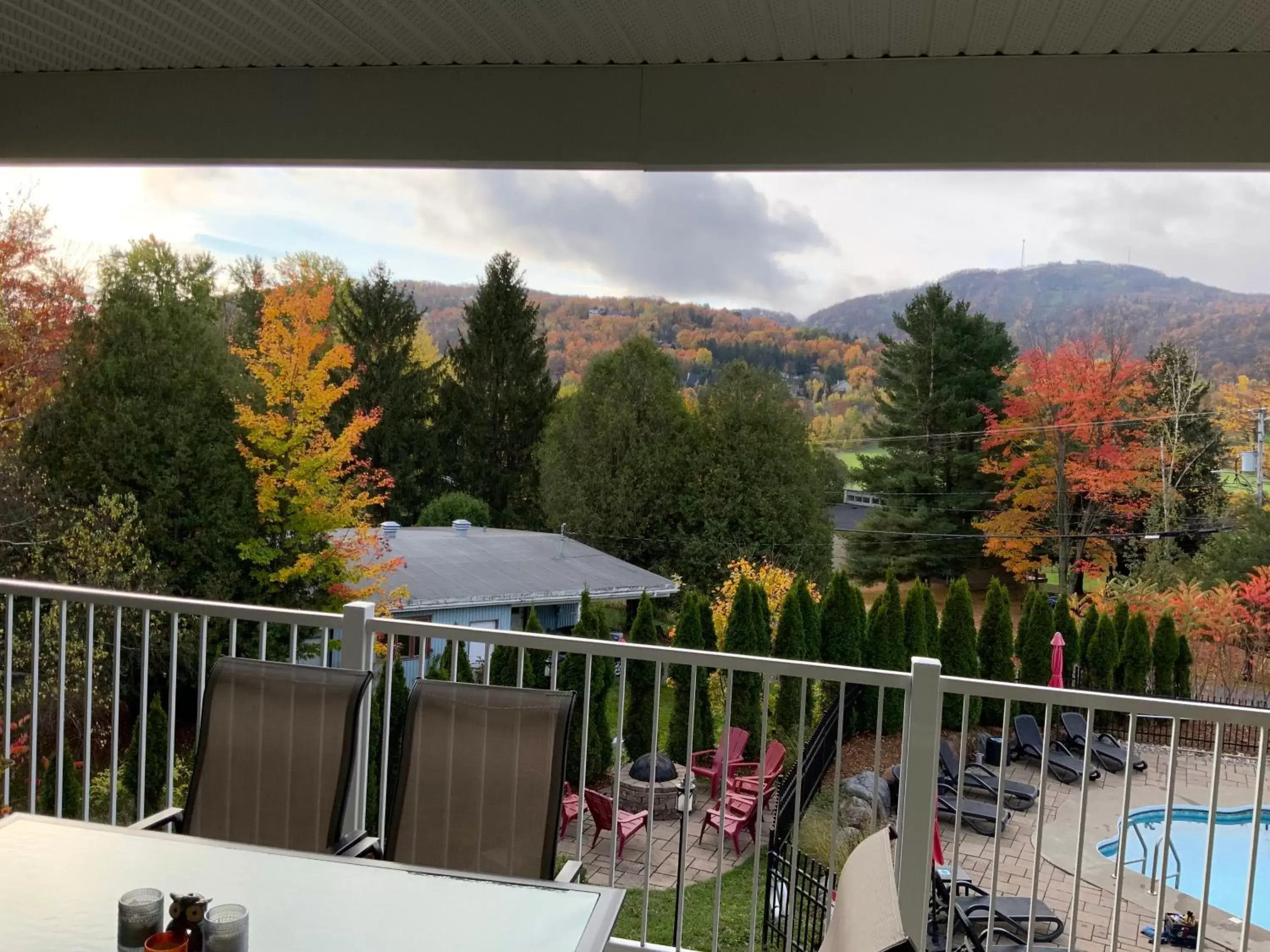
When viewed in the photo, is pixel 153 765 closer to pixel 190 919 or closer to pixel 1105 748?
pixel 190 919

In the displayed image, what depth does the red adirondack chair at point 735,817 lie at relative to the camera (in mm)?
9469

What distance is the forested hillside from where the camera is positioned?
36.6 ft

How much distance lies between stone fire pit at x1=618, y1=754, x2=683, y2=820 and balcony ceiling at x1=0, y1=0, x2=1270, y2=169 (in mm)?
7208

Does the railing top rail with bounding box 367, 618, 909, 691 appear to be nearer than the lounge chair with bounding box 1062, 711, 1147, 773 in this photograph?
Yes

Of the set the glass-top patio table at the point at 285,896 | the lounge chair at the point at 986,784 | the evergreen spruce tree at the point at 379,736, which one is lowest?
the lounge chair at the point at 986,784

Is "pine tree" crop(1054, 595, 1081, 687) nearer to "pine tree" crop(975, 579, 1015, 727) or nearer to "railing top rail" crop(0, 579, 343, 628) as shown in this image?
"pine tree" crop(975, 579, 1015, 727)

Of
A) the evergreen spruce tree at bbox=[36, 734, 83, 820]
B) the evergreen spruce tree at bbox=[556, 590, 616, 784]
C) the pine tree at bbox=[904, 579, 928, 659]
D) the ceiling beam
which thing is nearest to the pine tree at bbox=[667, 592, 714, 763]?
the evergreen spruce tree at bbox=[556, 590, 616, 784]

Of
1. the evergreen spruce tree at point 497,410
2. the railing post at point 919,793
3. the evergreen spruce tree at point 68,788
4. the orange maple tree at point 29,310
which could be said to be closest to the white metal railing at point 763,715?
the railing post at point 919,793

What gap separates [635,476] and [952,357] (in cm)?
429

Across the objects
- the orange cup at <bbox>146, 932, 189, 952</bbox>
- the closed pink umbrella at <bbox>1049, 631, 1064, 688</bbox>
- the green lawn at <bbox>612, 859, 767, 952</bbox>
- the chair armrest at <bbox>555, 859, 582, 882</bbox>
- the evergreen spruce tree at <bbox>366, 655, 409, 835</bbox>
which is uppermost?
the orange cup at <bbox>146, 932, 189, 952</bbox>

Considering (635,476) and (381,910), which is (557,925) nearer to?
(381,910)

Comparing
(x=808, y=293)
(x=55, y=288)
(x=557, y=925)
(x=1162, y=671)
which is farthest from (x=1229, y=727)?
(x=55, y=288)

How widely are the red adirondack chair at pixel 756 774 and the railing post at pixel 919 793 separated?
758 centimetres

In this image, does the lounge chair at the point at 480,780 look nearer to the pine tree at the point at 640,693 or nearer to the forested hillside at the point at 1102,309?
the pine tree at the point at 640,693
